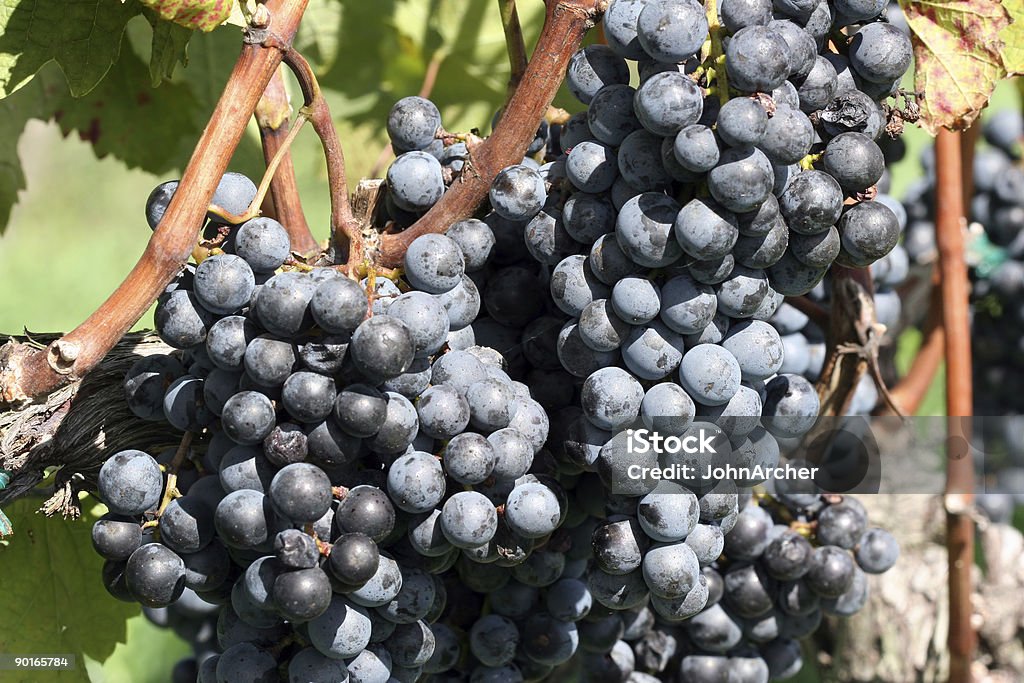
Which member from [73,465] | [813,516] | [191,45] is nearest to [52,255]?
[191,45]

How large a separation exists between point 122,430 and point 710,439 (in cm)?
56

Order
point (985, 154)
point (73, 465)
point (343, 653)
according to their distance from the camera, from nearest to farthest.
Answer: point (343, 653), point (73, 465), point (985, 154)

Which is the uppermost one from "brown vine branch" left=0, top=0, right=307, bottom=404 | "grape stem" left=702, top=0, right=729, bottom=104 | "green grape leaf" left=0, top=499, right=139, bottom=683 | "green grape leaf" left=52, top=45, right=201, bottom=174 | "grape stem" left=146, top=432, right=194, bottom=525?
"grape stem" left=702, top=0, right=729, bottom=104

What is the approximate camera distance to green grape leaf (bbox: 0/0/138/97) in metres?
1.04

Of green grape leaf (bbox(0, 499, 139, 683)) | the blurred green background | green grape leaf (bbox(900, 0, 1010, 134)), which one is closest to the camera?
green grape leaf (bbox(900, 0, 1010, 134))

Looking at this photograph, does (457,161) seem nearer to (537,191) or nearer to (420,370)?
(537,191)

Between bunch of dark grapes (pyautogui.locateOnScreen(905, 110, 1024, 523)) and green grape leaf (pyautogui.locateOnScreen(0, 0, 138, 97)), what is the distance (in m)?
1.32

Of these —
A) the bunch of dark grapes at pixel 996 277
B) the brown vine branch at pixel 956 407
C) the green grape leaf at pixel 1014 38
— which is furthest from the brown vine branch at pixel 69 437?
the bunch of dark grapes at pixel 996 277

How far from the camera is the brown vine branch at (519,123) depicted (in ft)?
3.04

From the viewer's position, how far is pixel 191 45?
150cm

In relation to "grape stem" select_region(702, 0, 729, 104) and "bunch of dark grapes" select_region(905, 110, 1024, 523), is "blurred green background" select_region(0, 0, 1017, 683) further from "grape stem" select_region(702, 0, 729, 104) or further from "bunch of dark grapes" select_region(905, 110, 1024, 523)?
"bunch of dark grapes" select_region(905, 110, 1024, 523)

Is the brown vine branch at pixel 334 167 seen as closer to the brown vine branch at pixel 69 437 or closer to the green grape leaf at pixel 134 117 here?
the brown vine branch at pixel 69 437

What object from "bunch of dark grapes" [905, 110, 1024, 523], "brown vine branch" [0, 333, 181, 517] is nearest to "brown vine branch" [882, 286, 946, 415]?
"bunch of dark grapes" [905, 110, 1024, 523]

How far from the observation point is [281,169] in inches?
40.4
